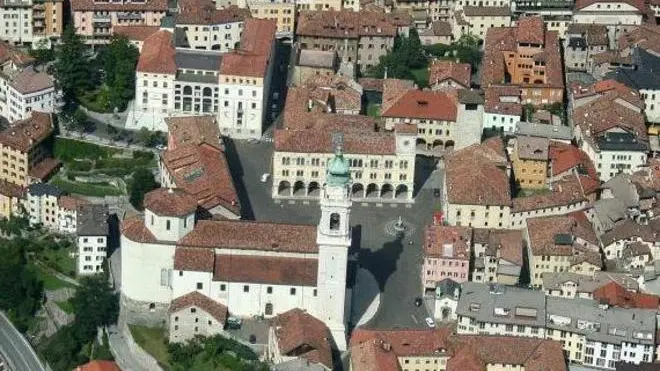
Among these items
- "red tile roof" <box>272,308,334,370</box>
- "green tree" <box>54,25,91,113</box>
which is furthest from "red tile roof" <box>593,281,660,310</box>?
"green tree" <box>54,25,91,113</box>

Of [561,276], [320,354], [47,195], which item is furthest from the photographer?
[47,195]

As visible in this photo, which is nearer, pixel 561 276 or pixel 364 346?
pixel 364 346

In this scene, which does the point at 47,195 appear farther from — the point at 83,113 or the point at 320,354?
the point at 320,354

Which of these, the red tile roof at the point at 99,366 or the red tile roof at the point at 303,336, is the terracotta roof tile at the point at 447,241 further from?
the red tile roof at the point at 99,366

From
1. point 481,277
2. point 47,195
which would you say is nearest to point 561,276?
point 481,277

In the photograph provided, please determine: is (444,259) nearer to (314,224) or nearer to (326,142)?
(314,224)

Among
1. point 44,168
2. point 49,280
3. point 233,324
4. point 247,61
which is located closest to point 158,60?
point 247,61
